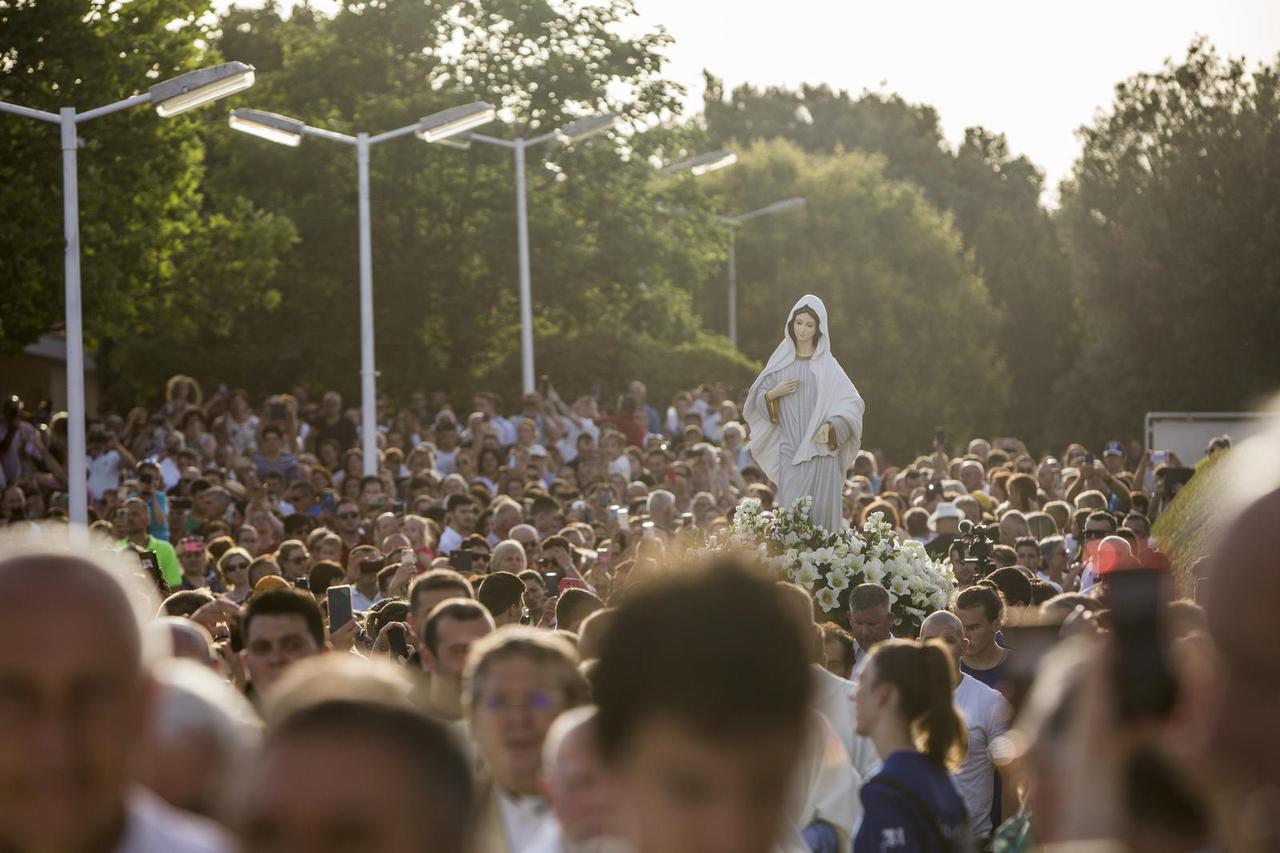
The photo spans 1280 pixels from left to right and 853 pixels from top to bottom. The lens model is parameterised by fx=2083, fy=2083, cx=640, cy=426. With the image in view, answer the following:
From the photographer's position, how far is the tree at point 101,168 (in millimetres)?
25672

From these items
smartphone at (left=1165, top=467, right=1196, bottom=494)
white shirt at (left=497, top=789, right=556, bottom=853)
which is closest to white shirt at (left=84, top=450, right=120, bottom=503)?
smartphone at (left=1165, top=467, right=1196, bottom=494)

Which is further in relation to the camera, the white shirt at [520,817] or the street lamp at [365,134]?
the street lamp at [365,134]

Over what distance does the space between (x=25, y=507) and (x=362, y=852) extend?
53.1 ft

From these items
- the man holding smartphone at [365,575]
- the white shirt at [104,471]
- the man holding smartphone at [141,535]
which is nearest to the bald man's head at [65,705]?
the man holding smartphone at [365,575]

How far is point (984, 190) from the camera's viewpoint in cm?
7775

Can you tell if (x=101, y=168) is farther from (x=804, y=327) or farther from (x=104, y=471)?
(x=804, y=327)

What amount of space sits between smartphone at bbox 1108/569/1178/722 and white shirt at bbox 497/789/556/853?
8.11 feet

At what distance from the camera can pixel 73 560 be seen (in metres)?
2.94

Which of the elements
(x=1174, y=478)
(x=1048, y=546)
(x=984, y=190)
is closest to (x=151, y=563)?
(x=1048, y=546)

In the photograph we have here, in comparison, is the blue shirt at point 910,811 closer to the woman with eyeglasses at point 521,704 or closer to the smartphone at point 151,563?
the woman with eyeglasses at point 521,704

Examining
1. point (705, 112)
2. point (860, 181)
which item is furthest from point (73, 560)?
point (705, 112)

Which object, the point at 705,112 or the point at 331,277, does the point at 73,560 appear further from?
the point at 705,112

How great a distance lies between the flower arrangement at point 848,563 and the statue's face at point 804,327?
177 centimetres

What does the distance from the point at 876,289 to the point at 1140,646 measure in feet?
184
